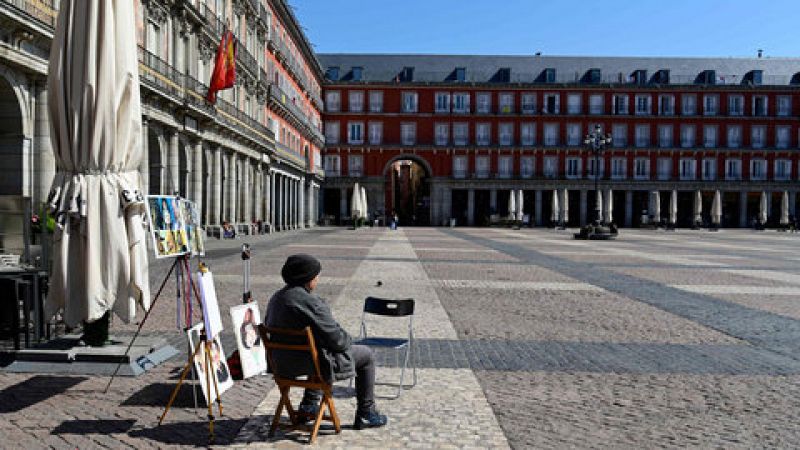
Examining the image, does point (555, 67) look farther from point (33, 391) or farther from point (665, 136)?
point (33, 391)

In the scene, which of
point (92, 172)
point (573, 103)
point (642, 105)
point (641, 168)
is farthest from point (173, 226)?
point (642, 105)

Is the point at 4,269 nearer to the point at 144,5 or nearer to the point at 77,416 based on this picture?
the point at 77,416

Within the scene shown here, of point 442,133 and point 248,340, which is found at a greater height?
point 442,133

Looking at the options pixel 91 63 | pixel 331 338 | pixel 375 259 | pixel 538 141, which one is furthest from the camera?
pixel 538 141

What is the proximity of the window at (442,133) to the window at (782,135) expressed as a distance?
32.1 metres

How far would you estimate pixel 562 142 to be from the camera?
65688mm

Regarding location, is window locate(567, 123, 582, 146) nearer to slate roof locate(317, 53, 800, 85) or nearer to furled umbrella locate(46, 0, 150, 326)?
slate roof locate(317, 53, 800, 85)

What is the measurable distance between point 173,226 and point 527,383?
3576 mm

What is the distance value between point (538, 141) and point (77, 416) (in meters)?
63.5

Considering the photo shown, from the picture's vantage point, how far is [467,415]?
211 inches

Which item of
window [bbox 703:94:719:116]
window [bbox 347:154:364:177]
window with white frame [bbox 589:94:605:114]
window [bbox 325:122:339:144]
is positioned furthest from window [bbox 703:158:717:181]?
window [bbox 325:122:339:144]

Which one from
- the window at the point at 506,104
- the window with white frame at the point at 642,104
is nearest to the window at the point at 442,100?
the window at the point at 506,104

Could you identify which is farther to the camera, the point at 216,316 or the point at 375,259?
the point at 375,259

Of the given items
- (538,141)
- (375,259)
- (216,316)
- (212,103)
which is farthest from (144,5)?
(538,141)
